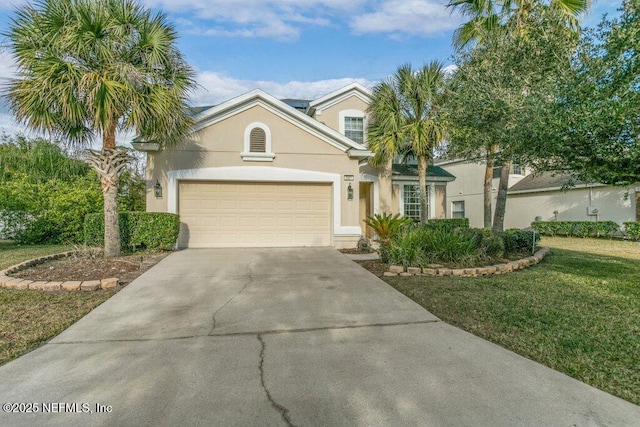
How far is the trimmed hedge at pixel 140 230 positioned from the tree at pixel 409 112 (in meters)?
7.54

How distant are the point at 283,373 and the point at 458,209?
829 inches

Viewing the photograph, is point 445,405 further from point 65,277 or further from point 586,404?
point 65,277

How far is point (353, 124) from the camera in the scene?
48.3 feet

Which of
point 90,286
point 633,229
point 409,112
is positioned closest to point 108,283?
point 90,286

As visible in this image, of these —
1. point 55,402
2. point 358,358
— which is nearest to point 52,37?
point 55,402

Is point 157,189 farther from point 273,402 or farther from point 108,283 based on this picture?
point 273,402

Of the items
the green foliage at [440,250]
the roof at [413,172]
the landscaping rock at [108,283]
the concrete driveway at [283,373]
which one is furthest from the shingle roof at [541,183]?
the landscaping rock at [108,283]

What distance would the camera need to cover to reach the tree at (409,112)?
11.9 meters

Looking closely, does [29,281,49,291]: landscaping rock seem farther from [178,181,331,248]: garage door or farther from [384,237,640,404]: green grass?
[384,237,640,404]: green grass

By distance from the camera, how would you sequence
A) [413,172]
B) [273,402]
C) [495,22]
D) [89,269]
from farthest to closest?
[413,172], [495,22], [89,269], [273,402]

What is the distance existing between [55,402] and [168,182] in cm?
810

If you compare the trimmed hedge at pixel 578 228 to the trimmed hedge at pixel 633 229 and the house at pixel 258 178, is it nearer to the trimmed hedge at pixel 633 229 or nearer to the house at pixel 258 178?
the trimmed hedge at pixel 633 229

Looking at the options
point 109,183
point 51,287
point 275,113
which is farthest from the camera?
point 275,113

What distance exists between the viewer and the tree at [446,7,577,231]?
569cm
